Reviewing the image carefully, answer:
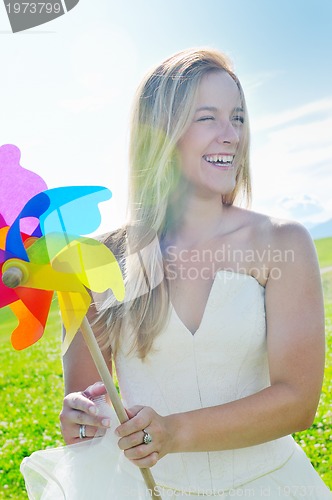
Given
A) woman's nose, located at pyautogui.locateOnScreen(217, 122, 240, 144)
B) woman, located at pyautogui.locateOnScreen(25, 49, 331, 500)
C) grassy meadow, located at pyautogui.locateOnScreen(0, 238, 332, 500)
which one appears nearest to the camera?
woman, located at pyautogui.locateOnScreen(25, 49, 331, 500)

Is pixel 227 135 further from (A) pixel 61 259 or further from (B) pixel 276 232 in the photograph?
(A) pixel 61 259

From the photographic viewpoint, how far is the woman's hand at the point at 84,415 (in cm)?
167

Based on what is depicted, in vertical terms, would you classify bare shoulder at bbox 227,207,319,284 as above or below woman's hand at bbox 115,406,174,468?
above

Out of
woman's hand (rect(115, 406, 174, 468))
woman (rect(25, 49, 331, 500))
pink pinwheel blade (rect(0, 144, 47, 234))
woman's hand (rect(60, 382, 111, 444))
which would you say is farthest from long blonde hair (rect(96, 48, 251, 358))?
pink pinwheel blade (rect(0, 144, 47, 234))

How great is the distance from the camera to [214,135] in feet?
6.42

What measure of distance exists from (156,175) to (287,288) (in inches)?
20.5

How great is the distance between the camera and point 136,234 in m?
2.09

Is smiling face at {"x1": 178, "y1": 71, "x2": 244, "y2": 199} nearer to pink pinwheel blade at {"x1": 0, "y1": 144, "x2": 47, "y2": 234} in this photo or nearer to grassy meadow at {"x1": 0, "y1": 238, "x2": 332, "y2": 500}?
pink pinwheel blade at {"x1": 0, "y1": 144, "x2": 47, "y2": 234}

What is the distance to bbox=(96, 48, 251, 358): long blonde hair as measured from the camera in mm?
1958

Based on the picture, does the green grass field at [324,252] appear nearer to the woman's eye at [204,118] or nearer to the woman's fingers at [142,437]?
the woman's eye at [204,118]

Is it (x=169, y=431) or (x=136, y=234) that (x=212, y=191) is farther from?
(x=169, y=431)

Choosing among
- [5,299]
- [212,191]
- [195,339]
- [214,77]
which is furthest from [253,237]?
[5,299]

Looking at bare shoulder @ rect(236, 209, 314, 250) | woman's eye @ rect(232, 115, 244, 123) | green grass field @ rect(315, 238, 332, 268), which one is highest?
woman's eye @ rect(232, 115, 244, 123)

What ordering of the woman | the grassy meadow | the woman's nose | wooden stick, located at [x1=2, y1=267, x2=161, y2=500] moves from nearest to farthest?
wooden stick, located at [x1=2, y1=267, x2=161, y2=500] < the woman < the woman's nose < the grassy meadow
